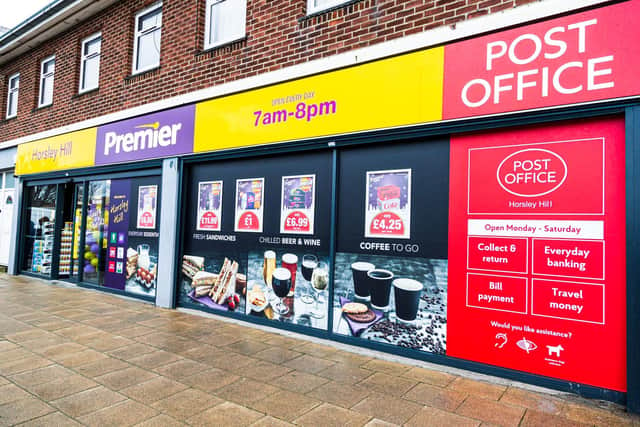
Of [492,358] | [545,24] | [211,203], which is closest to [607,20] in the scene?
[545,24]

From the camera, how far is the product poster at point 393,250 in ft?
14.6

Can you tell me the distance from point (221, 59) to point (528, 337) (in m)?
5.83

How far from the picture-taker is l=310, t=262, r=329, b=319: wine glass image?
17.4 ft

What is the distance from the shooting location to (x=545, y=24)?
152 inches

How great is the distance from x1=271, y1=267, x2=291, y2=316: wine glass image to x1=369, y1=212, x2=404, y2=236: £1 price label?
1.46 metres

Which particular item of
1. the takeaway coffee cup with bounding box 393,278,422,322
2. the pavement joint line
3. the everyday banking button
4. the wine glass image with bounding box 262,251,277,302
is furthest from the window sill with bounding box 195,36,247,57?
the everyday banking button

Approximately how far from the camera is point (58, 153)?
9.72 m

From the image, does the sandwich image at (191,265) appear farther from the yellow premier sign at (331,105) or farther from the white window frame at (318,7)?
the white window frame at (318,7)

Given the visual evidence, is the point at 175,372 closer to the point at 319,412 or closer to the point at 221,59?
the point at 319,412

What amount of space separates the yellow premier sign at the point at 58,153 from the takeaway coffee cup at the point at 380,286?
6975 mm

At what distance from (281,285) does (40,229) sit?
8.18 meters

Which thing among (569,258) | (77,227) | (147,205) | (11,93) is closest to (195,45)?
(147,205)

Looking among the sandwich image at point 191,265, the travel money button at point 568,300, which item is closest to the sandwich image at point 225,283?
the sandwich image at point 191,265

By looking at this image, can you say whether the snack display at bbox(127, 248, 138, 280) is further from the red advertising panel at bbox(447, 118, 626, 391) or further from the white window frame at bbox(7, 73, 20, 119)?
the white window frame at bbox(7, 73, 20, 119)
